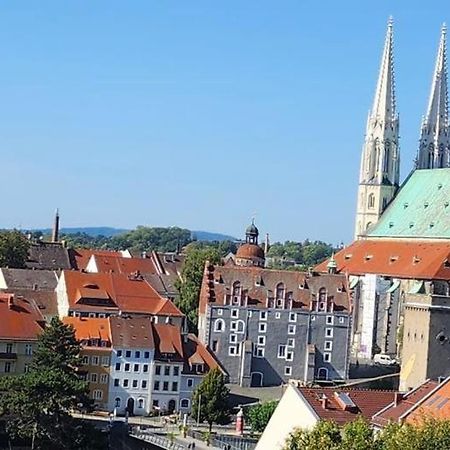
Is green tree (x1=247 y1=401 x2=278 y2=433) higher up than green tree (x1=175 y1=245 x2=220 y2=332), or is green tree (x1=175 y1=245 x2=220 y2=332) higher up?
green tree (x1=175 y1=245 x2=220 y2=332)

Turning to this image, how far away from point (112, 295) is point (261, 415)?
79.2ft

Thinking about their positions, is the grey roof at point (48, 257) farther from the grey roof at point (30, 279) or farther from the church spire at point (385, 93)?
the church spire at point (385, 93)

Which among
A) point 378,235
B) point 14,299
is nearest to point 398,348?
point 378,235

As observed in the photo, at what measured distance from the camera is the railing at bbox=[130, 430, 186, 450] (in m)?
73.2

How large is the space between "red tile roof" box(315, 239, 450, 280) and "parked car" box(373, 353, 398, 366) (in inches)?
304

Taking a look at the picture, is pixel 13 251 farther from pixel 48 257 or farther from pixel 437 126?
pixel 437 126

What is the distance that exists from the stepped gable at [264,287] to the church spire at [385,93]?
120 ft

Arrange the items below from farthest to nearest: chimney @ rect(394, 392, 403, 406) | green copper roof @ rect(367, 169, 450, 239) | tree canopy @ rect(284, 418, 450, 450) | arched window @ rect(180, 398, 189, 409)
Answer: green copper roof @ rect(367, 169, 450, 239) < arched window @ rect(180, 398, 189, 409) < chimney @ rect(394, 392, 403, 406) < tree canopy @ rect(284, 418, 450, 450)

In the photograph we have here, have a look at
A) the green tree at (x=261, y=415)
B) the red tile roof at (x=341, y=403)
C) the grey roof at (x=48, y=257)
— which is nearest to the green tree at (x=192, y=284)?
the grey roof at (x=48, y=257)

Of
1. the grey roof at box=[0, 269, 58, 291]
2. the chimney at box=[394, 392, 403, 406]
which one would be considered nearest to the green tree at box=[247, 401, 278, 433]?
the chimney at box=[394, 392, 403, 406]

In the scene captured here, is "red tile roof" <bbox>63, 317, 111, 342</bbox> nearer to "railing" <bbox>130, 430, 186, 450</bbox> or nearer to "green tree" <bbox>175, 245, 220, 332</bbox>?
"railing" <bbox>130, 430, 186, 450</bbox>

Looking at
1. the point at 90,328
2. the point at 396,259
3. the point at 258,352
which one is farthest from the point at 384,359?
the point at 90,328

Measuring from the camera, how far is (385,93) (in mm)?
134875

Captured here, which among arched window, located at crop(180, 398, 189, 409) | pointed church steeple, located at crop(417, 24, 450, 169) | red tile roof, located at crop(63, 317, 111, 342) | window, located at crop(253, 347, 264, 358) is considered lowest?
arched window, located at crop(180, 398, 189, 409)
